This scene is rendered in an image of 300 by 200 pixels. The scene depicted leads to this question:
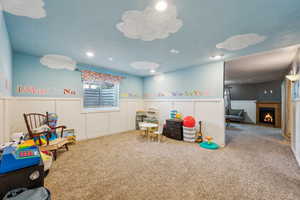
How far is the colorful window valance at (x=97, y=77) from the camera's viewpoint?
3690 mm

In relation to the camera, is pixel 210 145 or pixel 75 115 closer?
pixel 210 145

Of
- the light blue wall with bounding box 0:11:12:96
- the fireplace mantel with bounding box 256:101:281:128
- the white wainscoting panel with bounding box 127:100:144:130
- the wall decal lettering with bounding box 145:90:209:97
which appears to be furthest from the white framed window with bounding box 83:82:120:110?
the fireplace mantel with bounding box 256:101:281:128

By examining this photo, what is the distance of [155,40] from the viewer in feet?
7.39

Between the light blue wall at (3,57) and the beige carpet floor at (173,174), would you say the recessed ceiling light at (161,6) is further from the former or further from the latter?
the beige carpet floor at (173,174)

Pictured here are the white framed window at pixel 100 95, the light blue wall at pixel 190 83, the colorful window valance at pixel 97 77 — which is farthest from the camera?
the white framed window at pixel 100 95

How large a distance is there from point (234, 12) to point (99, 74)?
3756mm

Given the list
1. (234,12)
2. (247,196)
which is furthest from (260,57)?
(247,196)

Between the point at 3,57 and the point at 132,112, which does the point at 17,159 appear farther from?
the point at 132,112

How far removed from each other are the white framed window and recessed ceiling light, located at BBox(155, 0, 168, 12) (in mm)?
3323

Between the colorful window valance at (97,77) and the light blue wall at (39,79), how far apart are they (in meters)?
0.16

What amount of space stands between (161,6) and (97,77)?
127 inches

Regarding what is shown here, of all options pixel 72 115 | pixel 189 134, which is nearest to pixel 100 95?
pixel 72 115

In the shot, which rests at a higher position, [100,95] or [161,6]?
[161,6]

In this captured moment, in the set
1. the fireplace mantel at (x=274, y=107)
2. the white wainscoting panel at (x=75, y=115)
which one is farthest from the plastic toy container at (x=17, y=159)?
the fireplace mantel at (x=274, y=107)
